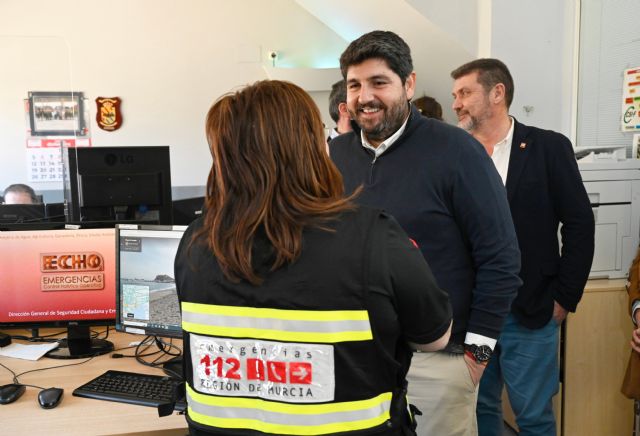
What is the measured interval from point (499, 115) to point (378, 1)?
237 cm

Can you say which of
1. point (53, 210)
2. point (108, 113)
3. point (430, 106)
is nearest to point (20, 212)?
point (53, 210)

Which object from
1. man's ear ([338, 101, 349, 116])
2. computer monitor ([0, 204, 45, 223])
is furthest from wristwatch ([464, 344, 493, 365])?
computer monitor ([0, 204, 45, 223])

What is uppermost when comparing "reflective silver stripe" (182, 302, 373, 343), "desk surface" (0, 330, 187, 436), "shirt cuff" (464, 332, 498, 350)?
"reflective silver stripe" (182, 302, 373, 343)

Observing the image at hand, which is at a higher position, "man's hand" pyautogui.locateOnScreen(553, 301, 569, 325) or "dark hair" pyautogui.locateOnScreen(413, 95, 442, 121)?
"dark hair" pyautogui.locateOnScreen(413, 95, 442, 121)

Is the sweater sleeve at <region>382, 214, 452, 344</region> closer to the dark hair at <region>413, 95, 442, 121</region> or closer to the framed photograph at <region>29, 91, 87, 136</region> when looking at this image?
the dark hair at <region>413, 95, 442, 121</region>

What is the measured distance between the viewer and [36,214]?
9.89 ft

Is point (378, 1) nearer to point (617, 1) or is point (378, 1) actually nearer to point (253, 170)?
point (617, 1)

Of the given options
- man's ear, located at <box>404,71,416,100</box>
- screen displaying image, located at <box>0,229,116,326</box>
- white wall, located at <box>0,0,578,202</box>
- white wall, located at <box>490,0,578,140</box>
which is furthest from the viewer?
white wall, located at <box>0,0,578,202</box>

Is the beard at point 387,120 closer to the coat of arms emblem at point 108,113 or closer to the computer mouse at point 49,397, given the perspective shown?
the computer mouse at point 49,397

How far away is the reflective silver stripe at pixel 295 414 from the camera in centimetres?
102

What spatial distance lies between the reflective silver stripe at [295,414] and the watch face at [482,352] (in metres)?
0.61

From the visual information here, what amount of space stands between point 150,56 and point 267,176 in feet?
17.2

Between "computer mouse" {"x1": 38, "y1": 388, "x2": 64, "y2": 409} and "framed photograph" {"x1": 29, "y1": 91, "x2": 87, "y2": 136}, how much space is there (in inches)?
180

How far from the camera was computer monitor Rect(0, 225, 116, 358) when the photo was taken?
2020 mm
